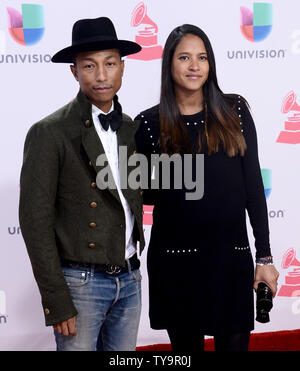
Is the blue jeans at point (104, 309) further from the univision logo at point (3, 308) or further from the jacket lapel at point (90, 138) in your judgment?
the univision logo at point (3, 308)

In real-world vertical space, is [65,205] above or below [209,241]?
above

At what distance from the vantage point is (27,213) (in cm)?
158

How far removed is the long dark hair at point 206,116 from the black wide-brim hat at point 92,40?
0.62 ft

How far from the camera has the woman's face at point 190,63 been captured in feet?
6.06

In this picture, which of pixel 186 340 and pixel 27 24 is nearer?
pixel 186 340

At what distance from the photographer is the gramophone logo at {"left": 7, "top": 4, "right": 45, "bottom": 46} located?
287 centimetres

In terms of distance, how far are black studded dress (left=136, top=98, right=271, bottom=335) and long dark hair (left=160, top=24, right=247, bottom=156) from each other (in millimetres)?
33

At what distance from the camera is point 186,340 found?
6.44ft

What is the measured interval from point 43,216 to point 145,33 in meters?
1.69

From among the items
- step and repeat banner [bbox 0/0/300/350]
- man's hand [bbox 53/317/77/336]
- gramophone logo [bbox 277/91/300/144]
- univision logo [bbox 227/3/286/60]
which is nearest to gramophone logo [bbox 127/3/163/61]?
step and repeat banner [bbox 0/0/300/350]

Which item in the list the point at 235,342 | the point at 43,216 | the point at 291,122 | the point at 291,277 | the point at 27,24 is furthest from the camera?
the point at 291,277

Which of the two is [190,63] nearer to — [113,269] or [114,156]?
[114,156]

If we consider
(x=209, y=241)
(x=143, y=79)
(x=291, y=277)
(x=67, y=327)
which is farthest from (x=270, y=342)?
(x=67, y=327)

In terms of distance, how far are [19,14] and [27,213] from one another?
174 centimetres
